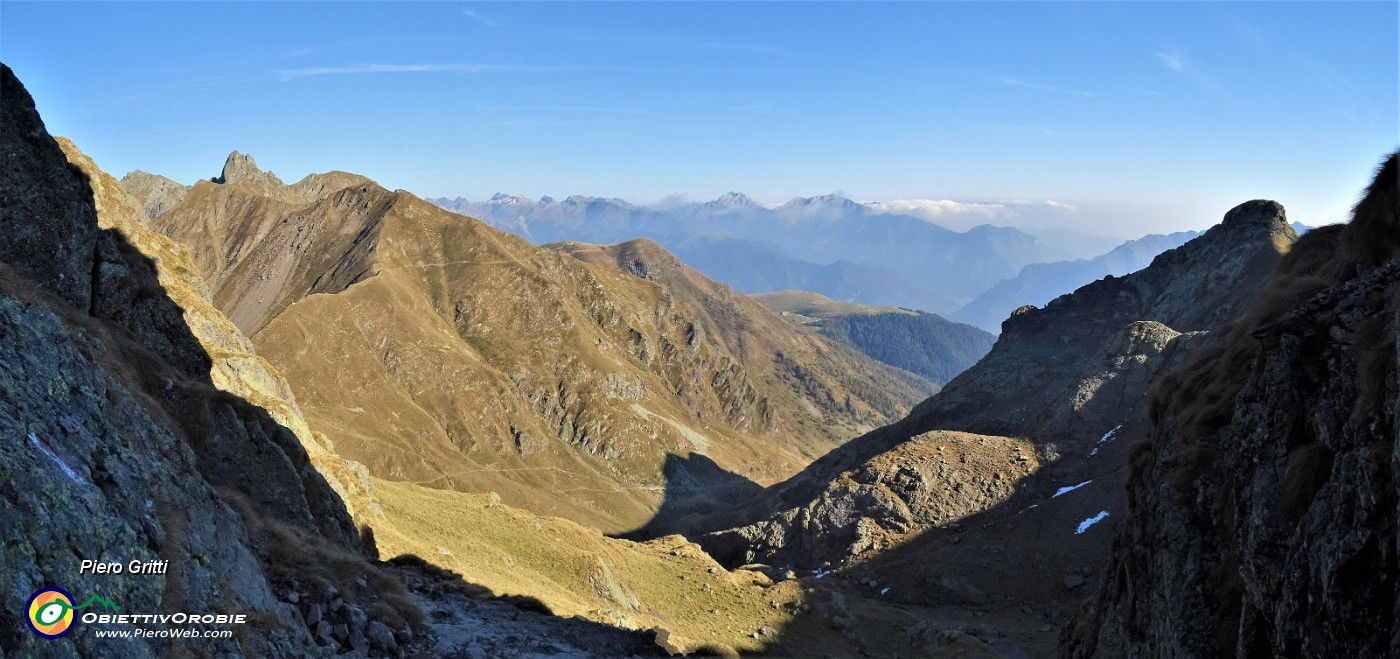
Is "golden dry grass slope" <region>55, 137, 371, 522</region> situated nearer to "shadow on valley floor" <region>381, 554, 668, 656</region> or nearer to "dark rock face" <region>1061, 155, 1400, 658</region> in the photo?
"shadow on valley floor" <region>381, 554, 668, 656</region>

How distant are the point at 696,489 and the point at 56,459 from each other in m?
164

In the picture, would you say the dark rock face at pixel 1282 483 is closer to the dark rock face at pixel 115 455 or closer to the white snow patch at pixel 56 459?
the dark rock face at pixel 115 455

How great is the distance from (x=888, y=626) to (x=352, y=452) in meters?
106

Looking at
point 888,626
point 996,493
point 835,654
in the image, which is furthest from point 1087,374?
point 835,654

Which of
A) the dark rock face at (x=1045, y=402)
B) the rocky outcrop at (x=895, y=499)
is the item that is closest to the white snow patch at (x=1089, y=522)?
the dark rock face at (x=1045, y=402)

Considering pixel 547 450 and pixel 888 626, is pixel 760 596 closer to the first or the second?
pixel 888 626

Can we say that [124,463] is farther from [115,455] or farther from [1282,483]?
[1282,483]

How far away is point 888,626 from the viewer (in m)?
49.6

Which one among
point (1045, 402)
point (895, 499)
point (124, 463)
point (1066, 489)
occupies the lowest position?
point (1066, 489)

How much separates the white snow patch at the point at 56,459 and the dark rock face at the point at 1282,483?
71.9 ft

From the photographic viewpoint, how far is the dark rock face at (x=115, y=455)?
12602 millimetres

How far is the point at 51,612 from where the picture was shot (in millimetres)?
11625

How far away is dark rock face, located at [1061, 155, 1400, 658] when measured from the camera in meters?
14.1

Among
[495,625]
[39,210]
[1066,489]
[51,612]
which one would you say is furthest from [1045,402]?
[51,612]
